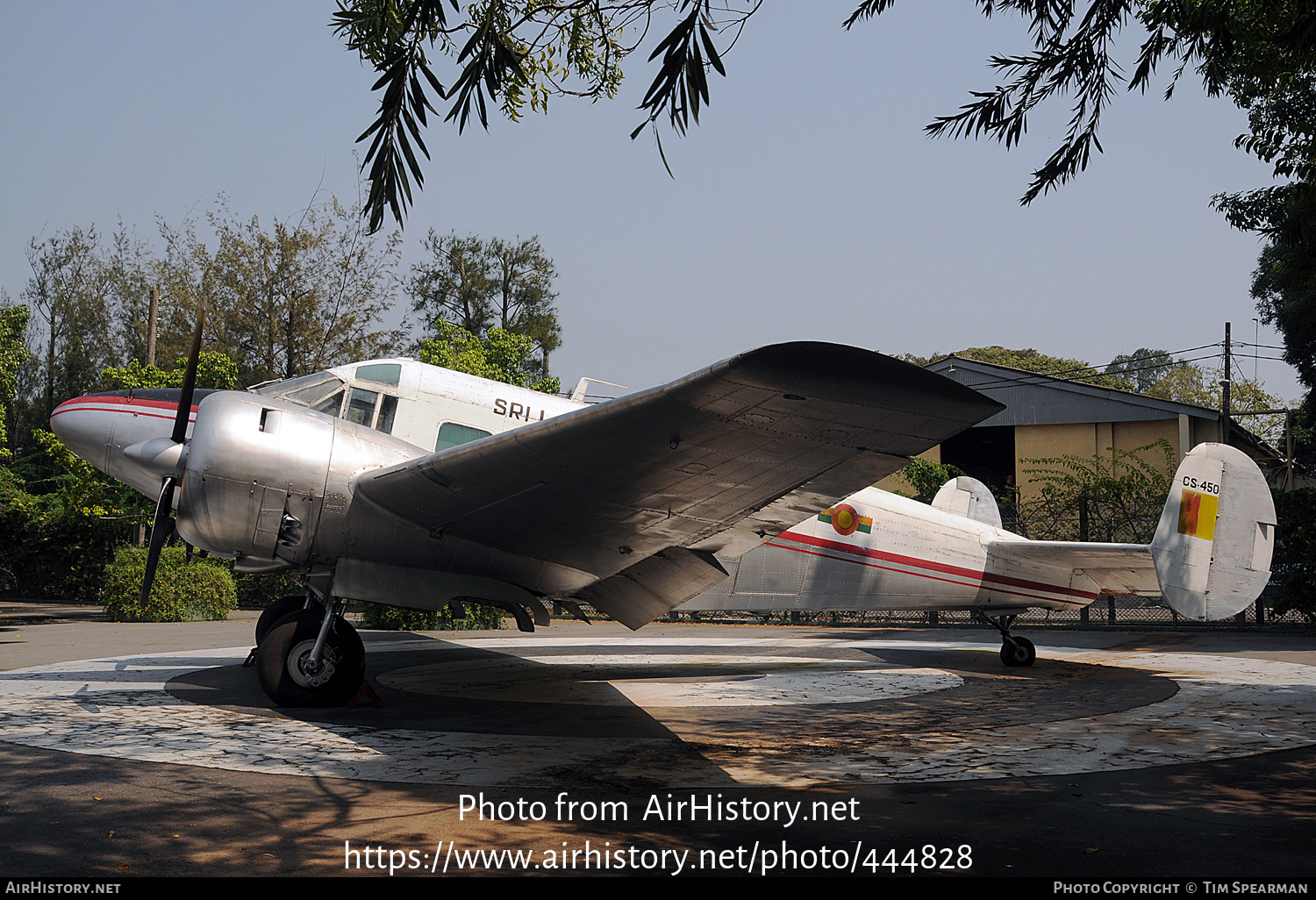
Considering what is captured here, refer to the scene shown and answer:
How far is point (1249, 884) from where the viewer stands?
132 inches

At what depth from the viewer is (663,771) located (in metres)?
5.34

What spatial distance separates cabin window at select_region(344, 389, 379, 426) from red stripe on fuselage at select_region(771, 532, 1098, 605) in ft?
14.5

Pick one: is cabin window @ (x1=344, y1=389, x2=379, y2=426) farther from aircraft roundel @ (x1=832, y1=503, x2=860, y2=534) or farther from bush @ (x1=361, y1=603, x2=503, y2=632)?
bush @ (x1=361, y1=603, x2=503, y2=632)

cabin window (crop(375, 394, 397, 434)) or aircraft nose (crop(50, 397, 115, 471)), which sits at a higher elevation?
cabin window (crop(375, 394, 397, 434))

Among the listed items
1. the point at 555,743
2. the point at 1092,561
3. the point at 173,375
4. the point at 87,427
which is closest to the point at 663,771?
the point at 555,743

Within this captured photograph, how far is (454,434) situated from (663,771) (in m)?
4.50

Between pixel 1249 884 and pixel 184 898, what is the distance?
13.5 ft

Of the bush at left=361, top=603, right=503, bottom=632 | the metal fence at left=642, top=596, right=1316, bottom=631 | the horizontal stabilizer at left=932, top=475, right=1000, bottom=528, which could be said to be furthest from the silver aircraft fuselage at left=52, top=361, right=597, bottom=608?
the metal fence at left=642, top=596, right=1316, bottom=631

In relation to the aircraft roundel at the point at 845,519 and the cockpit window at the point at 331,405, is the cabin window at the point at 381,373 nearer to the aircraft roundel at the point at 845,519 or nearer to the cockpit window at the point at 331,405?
the cockpit window at the point at 331,405

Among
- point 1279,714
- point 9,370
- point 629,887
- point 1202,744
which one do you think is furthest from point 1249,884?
point 9,370

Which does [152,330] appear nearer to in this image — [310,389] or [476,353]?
[476,353]

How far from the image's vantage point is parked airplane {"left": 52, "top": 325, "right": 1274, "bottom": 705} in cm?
466

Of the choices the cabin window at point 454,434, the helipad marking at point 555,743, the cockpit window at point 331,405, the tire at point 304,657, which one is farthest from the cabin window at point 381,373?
the helipad marking at point 555,743

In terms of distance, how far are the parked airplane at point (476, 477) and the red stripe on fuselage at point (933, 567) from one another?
1.06 metres
